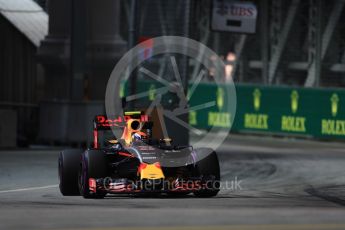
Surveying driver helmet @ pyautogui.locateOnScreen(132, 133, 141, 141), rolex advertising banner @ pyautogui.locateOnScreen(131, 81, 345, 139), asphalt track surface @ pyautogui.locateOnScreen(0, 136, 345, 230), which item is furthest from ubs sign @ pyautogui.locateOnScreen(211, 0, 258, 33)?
driver helmet @ pyautogui.locateOnScreen(132, 133, 141, 141)

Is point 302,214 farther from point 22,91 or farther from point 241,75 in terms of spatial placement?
point 241,75

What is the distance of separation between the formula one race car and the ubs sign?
1697cm

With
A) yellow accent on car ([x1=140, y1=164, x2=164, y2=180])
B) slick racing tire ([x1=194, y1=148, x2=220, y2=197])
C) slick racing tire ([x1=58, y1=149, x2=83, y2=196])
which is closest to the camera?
yellow accent on car ([x1=140, y1=164, x2=164, y2=180])

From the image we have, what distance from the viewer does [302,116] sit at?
35188 millimetres

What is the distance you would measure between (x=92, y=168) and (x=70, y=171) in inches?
43.0

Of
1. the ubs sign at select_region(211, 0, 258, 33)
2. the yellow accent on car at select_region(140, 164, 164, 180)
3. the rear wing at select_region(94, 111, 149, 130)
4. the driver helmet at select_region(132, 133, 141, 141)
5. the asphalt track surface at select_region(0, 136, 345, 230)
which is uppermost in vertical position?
the ubs sign at select_region(211, 0, 258, 33)

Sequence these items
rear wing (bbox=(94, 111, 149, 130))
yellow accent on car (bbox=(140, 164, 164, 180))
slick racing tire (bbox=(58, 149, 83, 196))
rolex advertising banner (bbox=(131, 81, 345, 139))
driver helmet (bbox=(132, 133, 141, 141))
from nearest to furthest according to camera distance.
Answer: yellow accent on car (bbox=(140, 164, 164, 180)) < driver helmet (bbox=(132, 133, 141, 141)) < rear wing (bbox=(94, 111, 149, 130)) < slick racing tire (bbox=(58, 149, 83, 196)) < rolex advertising banner (bbox=(131, 81, 345, 139))

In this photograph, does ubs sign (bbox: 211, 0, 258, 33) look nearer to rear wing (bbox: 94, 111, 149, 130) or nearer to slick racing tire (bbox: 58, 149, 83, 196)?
rear wing (bbox: 94, 111, 149, 130)

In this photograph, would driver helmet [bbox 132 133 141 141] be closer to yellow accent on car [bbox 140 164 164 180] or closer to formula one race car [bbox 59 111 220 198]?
formula one race car [bbox 59 111 220 198]

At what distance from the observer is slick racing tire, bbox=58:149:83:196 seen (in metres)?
14.8

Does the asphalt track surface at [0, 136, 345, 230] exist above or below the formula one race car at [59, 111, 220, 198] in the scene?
below

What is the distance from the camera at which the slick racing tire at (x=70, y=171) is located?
1484cm

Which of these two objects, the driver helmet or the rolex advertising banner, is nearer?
the driver helmet

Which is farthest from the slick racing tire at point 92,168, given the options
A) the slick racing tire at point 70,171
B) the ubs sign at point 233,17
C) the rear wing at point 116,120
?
the ubs sign at point 233,17
